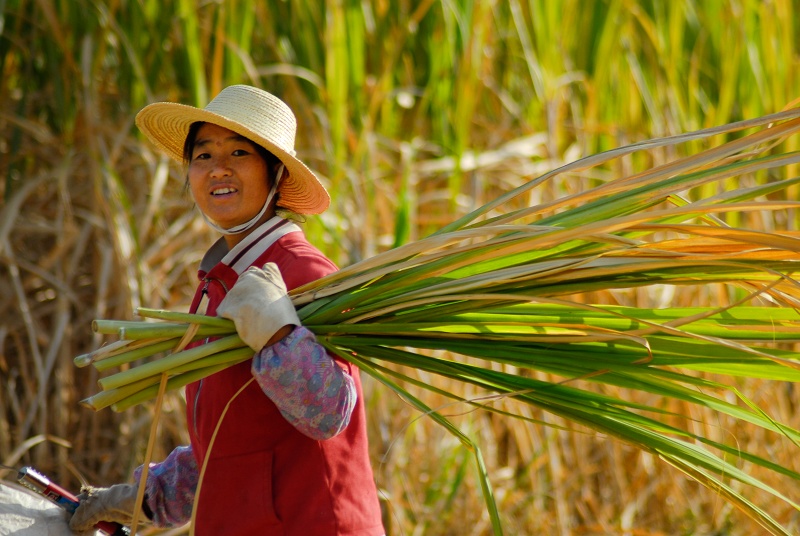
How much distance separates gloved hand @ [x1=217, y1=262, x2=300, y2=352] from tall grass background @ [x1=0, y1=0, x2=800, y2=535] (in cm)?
154

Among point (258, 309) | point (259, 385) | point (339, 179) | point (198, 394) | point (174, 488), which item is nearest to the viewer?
point (258, 309)

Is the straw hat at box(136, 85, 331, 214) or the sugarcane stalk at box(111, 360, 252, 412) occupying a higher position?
the straw hat at box(136, 85, 331, 214)

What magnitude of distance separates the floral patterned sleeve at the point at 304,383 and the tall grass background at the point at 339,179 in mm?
1539

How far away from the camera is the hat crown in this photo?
1.70m

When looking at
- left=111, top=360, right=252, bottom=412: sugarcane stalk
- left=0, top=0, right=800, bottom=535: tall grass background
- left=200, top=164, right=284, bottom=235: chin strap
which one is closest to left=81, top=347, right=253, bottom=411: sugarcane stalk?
left=111, top=360, right=252, bottom=412: sugarcane stalk

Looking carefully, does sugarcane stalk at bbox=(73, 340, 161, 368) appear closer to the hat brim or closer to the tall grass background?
the hat brim

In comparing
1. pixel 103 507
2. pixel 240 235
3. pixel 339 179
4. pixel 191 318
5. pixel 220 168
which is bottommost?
pixel 103 507

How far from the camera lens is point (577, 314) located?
155 cm

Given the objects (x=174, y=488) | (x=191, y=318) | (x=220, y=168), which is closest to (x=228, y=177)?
(x=220, y=168)

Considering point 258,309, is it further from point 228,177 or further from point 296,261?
point 228,177

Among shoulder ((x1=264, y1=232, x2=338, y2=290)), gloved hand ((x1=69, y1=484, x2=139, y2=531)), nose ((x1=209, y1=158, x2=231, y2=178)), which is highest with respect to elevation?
nose ((x1=209, y1=158, x2=231, y2=178))

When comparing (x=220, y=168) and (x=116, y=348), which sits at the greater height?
(x=220, y=168)

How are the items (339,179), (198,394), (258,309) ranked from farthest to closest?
1. (339,179)
2. (198,394)
3. (258,309)

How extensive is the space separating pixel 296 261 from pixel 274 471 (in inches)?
13.0
